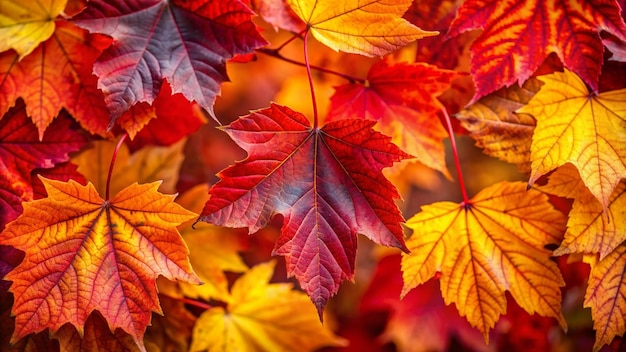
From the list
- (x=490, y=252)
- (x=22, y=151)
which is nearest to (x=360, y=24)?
(x=490, y=252)

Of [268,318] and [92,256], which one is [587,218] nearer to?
[268,318]

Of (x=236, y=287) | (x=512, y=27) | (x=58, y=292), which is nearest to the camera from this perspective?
(x=58, y=292)

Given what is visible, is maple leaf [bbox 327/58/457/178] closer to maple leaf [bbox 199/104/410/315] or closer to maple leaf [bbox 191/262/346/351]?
maple leaf [bbox 199/104/410/315]

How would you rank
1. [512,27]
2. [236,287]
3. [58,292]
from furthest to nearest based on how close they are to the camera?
1. [236,287]
2. [512,27]
3. [58,292]

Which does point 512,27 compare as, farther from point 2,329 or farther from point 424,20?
point 2,329

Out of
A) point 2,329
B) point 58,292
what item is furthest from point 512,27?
point 2,329

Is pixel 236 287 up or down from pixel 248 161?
down

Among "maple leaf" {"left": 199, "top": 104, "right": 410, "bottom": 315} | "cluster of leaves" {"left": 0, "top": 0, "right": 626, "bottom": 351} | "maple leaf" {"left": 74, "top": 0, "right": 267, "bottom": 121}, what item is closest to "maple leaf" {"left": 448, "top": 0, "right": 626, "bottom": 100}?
"cluster of leaves" {"left": 0, "top": 0, "right": 626, "bottom": 351}
